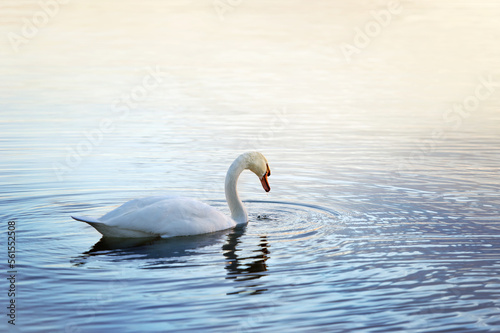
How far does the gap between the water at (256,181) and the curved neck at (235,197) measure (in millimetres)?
329

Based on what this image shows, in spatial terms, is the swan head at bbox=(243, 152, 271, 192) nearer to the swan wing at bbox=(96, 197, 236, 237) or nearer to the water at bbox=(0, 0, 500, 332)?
the water at bbox=(0, 0, 500, 332)

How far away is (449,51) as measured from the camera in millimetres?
34312

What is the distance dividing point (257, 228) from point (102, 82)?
1433cm

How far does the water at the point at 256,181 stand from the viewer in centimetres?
831

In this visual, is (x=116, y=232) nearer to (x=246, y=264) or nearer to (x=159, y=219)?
(x=159, y=219)

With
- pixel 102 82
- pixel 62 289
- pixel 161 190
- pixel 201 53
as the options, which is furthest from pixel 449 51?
pixel 62 289

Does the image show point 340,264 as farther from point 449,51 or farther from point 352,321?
point 449,51

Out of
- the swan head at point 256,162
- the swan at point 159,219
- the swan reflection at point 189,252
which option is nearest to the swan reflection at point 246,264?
the swan reflection at point 189,252

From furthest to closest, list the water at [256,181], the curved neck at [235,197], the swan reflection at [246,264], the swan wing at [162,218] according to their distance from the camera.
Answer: the curved neck at [235,197], the swan wing at [162,218], the swan reflection at [246,264], the water at [256,181]

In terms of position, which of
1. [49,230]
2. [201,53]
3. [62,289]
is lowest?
[62,289]

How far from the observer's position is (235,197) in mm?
12320

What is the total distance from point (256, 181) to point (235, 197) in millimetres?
3309

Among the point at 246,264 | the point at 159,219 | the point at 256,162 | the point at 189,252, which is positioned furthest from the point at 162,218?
the point at 256,162

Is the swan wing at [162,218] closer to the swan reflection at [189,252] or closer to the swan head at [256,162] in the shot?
the swan reflection at [189,252]
